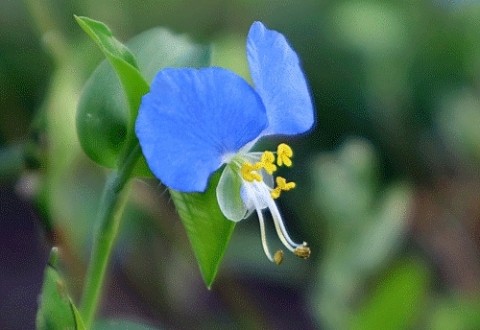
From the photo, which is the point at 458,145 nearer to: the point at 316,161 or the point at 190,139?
the point at 316,161

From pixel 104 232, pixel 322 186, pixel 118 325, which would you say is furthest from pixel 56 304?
pixel 322 186

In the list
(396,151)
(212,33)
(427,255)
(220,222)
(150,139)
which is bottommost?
(427,255)

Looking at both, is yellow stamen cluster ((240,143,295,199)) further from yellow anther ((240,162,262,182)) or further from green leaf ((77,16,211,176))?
green leaf ((77,16,211,176))

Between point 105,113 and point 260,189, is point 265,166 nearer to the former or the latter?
point 260,189

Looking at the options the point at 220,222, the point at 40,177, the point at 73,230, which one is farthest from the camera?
the point at 73,230

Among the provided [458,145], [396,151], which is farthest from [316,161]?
[458,145]

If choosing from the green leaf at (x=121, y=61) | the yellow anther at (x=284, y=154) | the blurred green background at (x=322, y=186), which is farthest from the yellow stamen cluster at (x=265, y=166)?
the blurred green background at (x=322, y=186)

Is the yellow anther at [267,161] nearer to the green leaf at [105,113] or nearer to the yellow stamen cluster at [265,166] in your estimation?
the yellow stamen cluster at [265,166]
